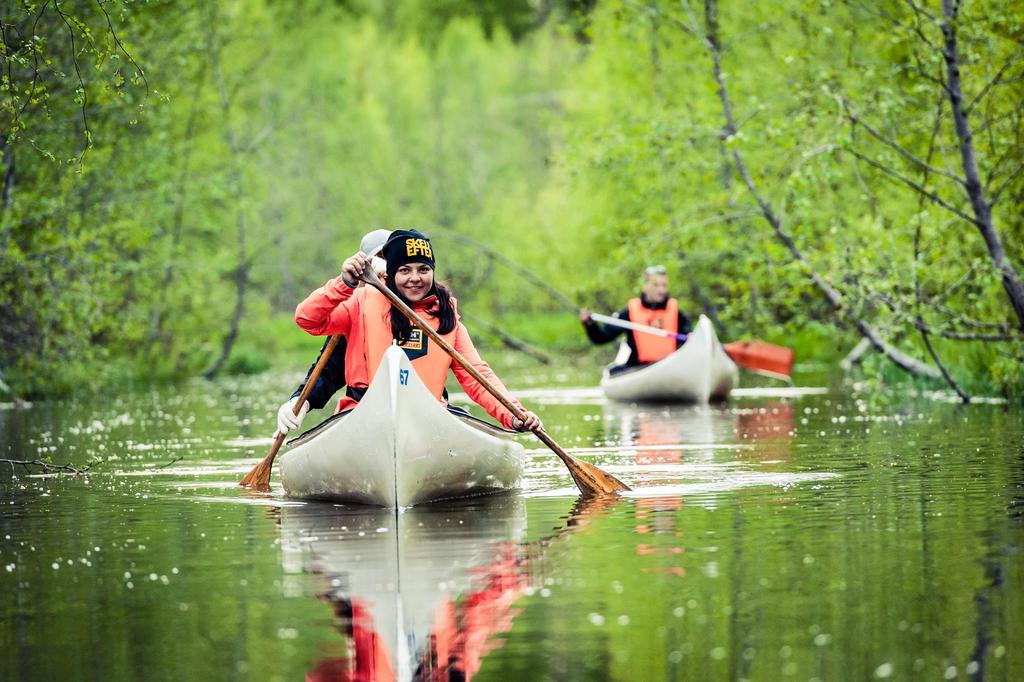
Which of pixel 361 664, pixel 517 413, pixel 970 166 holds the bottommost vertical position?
pixel 361 664

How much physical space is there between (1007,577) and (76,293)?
47.4 feet

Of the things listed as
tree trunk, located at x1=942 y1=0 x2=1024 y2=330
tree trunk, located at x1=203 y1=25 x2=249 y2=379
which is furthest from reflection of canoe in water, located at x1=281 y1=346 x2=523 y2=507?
tree trunk, located at x1=203 y1=25 x2=249 y2=379

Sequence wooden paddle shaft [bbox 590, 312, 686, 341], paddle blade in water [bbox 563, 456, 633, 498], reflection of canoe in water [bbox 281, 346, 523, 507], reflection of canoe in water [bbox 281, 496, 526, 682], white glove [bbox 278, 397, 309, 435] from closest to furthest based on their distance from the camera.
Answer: reflection of canoe in water [bbox 281, 496, 526, 682], reflection of canoe in water [bbox 281, 346, 523, 507], paddle blade in water [bbox 563, 456, 633, 498], white glove [bbox 278, 397, 309, 435], wooden paddle shaft [bbox 590, 312, 686, 341]

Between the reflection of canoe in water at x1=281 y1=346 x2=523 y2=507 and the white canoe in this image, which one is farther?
the white canoe

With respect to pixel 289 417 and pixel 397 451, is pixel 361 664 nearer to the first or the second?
pixel 397 451

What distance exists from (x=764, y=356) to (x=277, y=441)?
12347 millimetres

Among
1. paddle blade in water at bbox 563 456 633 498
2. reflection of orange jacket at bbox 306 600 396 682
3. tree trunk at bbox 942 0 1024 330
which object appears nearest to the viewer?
reflection of orange jacket at bbox 306 600 396 682

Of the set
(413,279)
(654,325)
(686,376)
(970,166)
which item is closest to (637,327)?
(654,325)

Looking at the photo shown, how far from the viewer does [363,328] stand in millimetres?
9625

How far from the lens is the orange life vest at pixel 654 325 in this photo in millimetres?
19531

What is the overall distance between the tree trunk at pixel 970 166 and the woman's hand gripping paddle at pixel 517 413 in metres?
5.35

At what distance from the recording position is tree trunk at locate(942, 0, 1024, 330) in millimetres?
13656

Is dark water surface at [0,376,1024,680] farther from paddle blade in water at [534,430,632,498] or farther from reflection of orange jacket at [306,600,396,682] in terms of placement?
paddle blade in water at [534,430,632,498]

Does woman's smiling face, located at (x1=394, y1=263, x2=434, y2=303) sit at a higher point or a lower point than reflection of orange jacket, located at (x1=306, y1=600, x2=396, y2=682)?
higher
